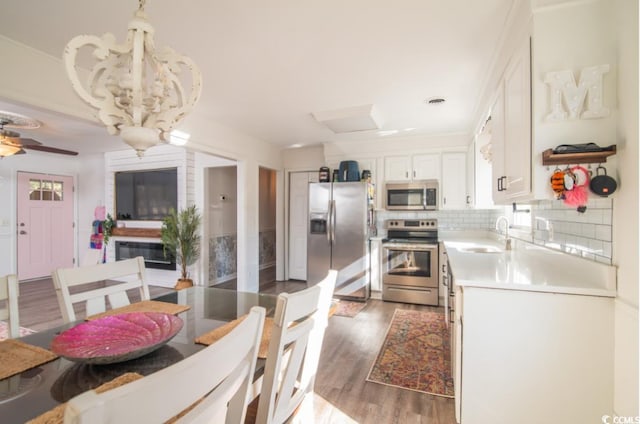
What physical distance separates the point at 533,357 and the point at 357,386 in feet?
3.81

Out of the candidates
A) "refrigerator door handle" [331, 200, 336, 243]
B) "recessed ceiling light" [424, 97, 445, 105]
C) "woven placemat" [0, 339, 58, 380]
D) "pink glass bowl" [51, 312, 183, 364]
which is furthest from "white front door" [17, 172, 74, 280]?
"recessed ceiling light" [424, 97, 445, 105]

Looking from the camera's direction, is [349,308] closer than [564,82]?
No

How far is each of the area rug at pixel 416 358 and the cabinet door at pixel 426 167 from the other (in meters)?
1.98

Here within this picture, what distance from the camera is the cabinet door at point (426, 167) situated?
4293 mm

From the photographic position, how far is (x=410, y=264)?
4.05 metres

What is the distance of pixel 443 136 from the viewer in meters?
4.26

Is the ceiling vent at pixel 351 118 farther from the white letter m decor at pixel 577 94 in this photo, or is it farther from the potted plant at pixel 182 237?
the potted plant at pixel 182 237

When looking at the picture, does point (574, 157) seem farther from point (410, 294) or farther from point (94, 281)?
point (410, 294)

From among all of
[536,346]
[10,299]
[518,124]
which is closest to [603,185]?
[518,124]

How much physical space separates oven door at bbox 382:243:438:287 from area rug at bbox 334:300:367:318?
512 millimetres

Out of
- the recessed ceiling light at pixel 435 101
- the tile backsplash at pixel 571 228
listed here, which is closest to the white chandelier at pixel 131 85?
the tile backsplash at pixel 571 228

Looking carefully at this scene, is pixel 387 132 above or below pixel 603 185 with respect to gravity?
above

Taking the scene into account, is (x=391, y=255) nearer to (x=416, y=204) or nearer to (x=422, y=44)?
(x=416, y=204)

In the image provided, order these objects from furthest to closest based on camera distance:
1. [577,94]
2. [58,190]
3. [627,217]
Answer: [58,190]
[577,94]
[627,217]
